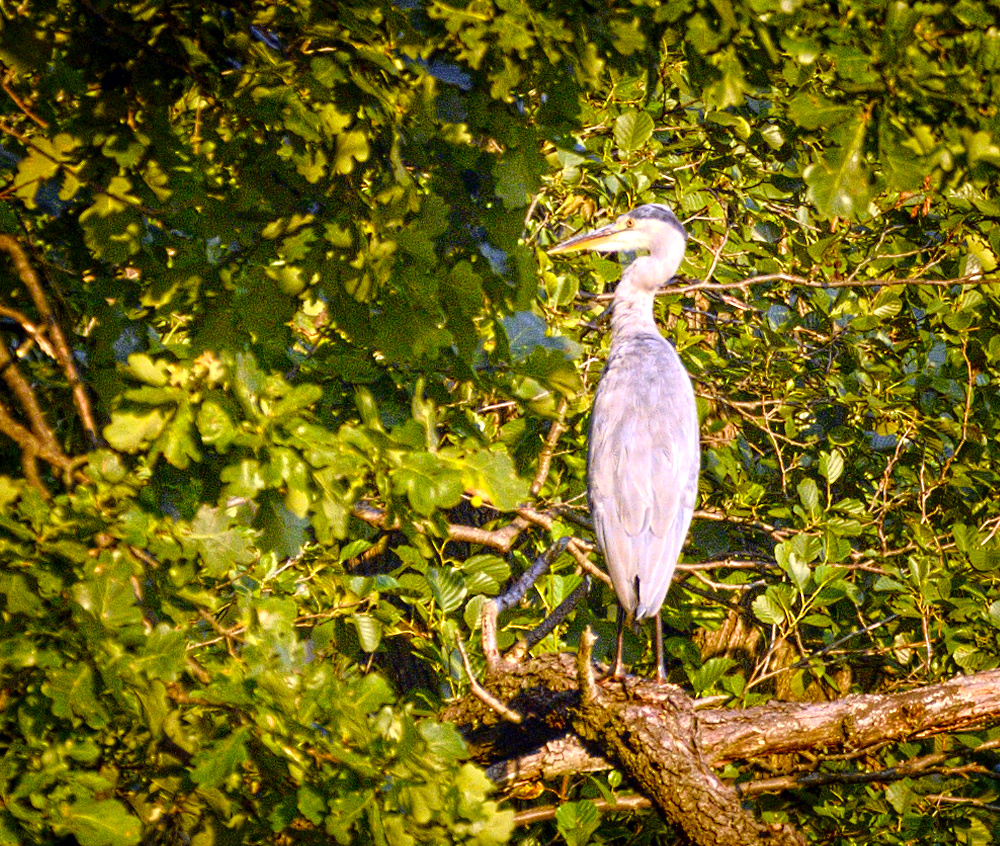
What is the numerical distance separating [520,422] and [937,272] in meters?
1.71

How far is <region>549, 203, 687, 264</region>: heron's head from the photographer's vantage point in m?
3.06

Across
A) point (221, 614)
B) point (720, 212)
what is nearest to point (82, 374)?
point (221, 614)

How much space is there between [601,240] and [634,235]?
0.39ft

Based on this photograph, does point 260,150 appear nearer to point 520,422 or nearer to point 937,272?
point 520,422

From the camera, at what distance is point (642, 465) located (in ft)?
9.70

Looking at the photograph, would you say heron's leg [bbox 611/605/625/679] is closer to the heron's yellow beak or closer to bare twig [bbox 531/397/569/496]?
bare twig [bbox 531/397/569/496]

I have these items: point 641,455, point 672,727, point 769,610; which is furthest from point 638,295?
point 672,727

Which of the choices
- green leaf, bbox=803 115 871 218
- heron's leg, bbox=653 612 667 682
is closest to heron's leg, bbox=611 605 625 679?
heron's leg, bbox=653 612 667 682

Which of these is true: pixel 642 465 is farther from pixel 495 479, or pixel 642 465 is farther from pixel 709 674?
pixel 495 479

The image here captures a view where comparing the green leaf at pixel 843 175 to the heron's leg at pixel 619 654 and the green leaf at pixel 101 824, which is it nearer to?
the green leaf at pixel 101 824

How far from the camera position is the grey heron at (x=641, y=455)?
281 cm

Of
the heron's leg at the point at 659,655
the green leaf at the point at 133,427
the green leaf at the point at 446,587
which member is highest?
the green leaf at the point at 133,427

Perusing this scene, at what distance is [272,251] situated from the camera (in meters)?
1.80

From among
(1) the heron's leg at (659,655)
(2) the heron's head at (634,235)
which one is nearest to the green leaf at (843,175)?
(2) the heron's head at (634,235)
